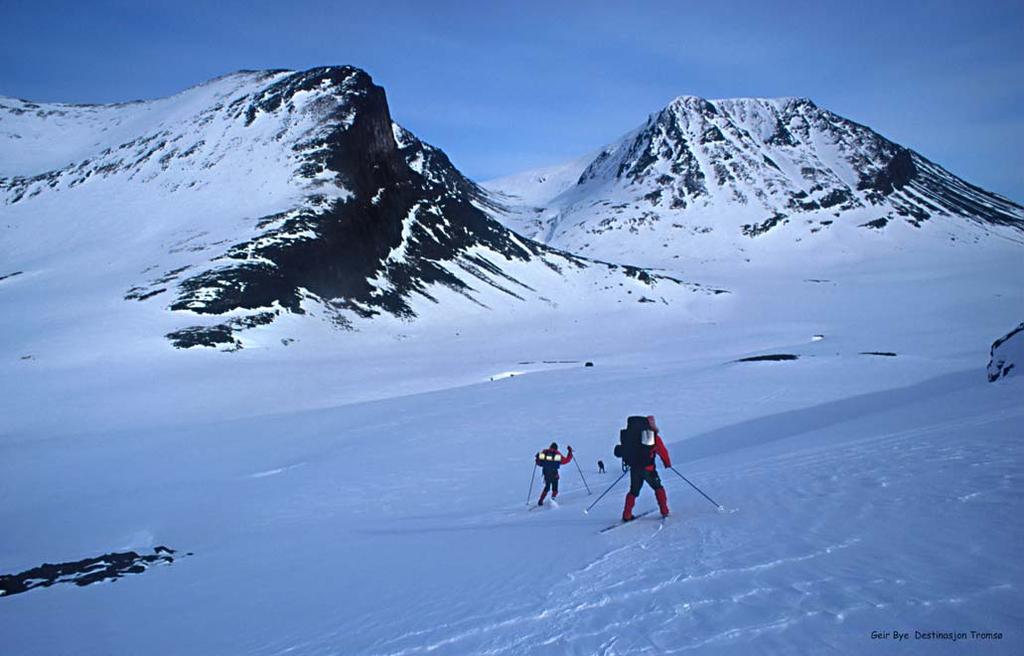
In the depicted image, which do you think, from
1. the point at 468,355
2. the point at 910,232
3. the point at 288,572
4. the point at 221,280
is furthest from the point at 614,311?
the point at 910,232

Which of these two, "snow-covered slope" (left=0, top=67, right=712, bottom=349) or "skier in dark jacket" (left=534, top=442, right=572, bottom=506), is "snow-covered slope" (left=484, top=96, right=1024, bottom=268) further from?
"skier in dark jacket" (left=534, top=442, right=572, bottom=506)

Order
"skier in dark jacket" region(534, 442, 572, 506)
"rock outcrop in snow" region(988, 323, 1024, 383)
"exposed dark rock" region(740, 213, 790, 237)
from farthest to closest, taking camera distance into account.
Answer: "exposed dark rock" region(740, 213, 790, 237) → "rock outcrop in snow" region(988, 323, 1024, 383) → "skier in dark jacket" region(534, 442, 572, 506)

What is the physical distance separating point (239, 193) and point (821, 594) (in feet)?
256

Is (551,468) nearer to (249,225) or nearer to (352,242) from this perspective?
(352,242)

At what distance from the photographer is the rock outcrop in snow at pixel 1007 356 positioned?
17.3 meters

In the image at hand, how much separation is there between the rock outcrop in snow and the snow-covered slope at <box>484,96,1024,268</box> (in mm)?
112684

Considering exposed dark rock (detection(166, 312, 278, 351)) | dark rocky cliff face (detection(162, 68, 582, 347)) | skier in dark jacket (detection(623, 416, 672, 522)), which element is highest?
dark rocky cliff face (detection(162, 68, 582, 347))

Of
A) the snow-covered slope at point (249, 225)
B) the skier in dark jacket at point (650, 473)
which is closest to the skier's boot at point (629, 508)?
the skier in dark jacket at point (650, 473)

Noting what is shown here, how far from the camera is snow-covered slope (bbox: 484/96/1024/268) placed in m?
142

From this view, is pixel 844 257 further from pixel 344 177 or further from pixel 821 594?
pixel 821 594

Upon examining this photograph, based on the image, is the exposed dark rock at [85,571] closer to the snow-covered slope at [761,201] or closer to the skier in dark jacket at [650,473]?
the skier in dark jacket at [650,473]

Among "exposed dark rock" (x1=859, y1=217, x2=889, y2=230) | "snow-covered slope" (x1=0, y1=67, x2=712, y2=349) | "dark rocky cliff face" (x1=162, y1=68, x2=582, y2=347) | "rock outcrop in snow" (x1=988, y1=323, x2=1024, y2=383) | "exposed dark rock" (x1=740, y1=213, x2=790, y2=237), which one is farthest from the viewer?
"exposed dark rock" (x1=740, y1=213, x2=790, y2=237)

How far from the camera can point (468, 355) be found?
47.6 meters

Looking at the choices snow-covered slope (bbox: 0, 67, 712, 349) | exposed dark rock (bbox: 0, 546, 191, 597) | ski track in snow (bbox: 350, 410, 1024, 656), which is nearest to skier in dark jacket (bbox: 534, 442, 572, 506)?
ski track in snow (bbox: 350, 410, 1024, 656)
